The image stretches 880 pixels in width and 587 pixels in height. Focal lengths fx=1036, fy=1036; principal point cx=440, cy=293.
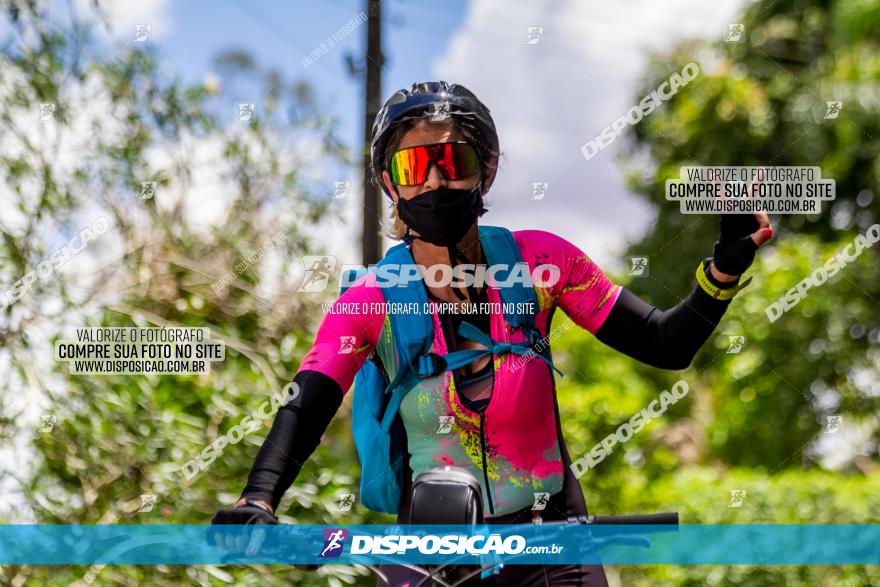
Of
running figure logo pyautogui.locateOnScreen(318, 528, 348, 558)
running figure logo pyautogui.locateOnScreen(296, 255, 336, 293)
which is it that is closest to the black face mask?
running figure logo pyautogui.locateOnScreen(318, 528, 348, 558)

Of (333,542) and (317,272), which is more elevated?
(317,272)

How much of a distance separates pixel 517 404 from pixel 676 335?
486mm

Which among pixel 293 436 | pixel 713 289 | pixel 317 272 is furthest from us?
pixel 317 272

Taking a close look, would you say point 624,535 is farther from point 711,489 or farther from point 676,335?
point 711,489

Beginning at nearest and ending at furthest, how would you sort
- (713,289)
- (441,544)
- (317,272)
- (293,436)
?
(441,544) → (293,436) → (713,289) → (317,272)

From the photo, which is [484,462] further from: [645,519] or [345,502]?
[345,502]

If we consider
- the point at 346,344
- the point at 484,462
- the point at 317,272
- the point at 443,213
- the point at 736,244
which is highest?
the point at 317,272

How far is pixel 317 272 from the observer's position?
5551mm

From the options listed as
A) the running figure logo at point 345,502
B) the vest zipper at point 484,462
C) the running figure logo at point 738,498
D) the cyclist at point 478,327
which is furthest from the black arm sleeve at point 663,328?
the running figure logo at point 738,498

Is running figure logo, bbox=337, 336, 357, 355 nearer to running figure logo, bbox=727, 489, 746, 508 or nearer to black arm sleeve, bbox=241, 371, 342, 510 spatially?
black arm sleeve, bbox=241, 371, 342, 510

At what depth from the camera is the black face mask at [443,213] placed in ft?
9.77

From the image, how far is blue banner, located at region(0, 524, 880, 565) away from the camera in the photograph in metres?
2.45

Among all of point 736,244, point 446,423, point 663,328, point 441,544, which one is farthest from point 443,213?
point 441,544

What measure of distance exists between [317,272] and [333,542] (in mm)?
3085
